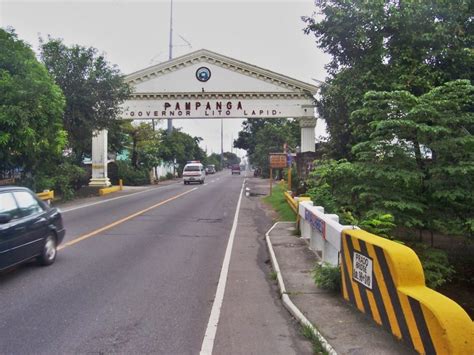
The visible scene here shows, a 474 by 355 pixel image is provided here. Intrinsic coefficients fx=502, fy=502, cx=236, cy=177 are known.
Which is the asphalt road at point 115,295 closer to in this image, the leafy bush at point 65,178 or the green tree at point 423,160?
the green tree at point 423,160

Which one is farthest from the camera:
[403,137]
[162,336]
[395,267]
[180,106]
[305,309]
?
[180,106]

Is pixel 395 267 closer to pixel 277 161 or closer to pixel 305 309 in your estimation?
pixel 305 309

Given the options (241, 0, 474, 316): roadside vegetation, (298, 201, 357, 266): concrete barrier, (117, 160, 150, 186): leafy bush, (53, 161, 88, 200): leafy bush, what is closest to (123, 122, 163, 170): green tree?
(117, 160, 150, 186): leafy bush

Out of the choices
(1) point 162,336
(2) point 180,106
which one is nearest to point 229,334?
(1) point 162,336

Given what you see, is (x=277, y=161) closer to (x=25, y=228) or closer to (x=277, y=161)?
(x=277, y=161)

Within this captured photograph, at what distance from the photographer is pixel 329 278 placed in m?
6.97

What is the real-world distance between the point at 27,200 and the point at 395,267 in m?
6.12

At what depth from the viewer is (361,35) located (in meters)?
13.5

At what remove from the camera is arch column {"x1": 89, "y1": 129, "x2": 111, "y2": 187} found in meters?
34.9

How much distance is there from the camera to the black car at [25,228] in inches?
287

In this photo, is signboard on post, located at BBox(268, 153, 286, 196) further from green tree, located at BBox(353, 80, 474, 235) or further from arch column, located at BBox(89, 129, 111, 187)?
green tree, located at BBox(353, 80, 474, 235)

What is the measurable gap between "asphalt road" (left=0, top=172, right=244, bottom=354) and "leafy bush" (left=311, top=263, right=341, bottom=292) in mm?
1556

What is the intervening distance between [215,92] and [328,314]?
32.5m

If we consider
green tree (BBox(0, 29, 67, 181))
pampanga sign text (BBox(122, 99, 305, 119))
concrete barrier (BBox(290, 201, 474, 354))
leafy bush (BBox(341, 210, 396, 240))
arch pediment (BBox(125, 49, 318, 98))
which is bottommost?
concrete barrier (BBox(290, 201, 474, 354))
